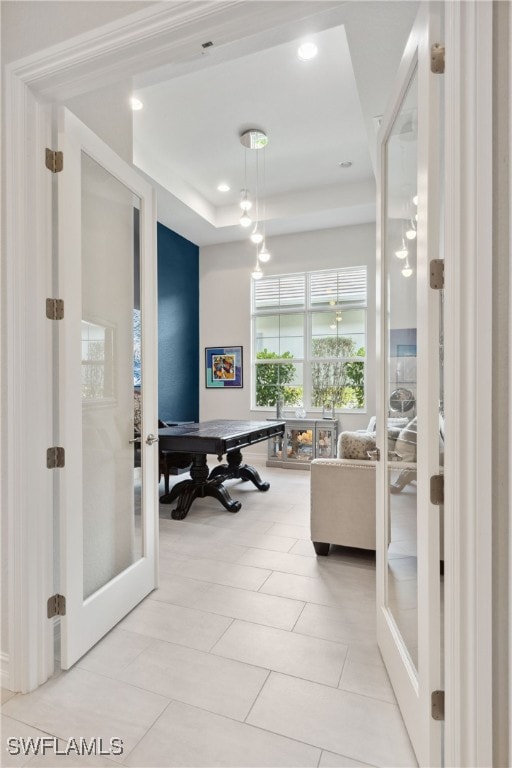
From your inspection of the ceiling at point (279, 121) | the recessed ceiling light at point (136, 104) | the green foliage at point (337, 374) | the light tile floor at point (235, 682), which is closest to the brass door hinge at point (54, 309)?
the ceiling at point (279, 121)

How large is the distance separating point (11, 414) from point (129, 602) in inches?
46.8

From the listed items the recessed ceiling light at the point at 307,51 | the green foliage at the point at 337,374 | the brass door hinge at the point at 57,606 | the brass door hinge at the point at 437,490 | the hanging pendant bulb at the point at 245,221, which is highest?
the recessed ceiling light at the point at 307,51

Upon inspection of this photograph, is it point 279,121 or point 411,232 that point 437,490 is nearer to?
point 411,232

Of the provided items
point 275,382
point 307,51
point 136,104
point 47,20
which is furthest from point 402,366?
point 275,382

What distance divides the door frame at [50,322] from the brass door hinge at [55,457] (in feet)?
0.09

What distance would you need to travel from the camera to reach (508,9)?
96 centimetres

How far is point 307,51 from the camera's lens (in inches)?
119

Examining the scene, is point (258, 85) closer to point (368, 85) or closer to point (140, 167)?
point (368, 85)

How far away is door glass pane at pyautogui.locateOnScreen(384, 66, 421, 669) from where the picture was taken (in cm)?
143

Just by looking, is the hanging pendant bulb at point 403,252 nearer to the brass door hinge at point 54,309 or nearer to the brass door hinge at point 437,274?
the brass door hinge at point 437,274

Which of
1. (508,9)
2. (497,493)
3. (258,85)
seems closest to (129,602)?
(497,493)

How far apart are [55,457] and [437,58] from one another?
185cm

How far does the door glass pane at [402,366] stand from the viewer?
143 cm

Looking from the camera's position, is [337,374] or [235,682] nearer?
[235,682]
